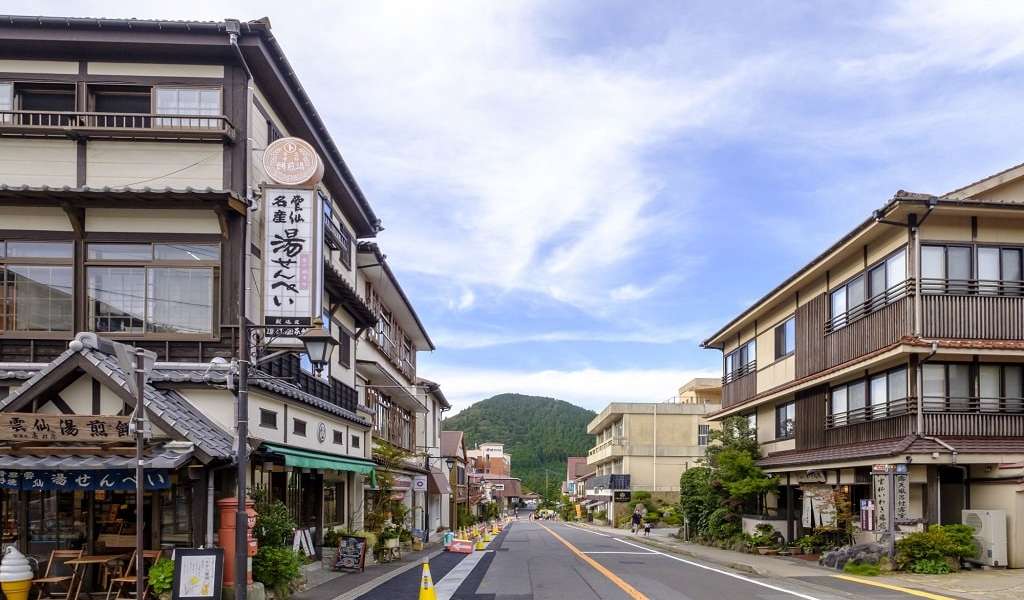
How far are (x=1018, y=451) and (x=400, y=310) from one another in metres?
22.4

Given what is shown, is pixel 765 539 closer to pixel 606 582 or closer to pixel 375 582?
pixel 606 582

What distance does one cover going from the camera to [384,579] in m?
20.7

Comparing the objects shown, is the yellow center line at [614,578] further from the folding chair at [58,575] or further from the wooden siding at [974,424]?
the folding chair at [58,575]

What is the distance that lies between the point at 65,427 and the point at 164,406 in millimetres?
1421

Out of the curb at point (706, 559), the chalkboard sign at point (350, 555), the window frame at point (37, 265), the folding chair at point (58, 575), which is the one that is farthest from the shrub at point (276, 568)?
the curb at point (706, 559)

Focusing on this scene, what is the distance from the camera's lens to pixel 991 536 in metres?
20.2

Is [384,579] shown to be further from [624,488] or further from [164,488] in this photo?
[624,488]

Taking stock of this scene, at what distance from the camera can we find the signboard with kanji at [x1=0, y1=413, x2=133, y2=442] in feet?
43.6

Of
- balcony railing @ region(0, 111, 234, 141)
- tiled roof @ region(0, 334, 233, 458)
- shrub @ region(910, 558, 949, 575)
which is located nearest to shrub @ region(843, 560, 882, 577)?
shrub @ region(910, 558, 949, 575)

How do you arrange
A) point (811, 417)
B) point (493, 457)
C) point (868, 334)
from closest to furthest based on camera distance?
point (868, 334) → point (811, 417) → point (493, 457)

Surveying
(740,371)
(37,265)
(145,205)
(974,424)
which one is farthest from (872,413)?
(37,265)

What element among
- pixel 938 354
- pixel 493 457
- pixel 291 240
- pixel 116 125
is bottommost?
pixel 493 457

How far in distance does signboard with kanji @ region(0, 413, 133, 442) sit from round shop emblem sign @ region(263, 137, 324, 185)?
17.3 feet

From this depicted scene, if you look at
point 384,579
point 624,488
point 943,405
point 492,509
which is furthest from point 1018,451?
point 492,509
